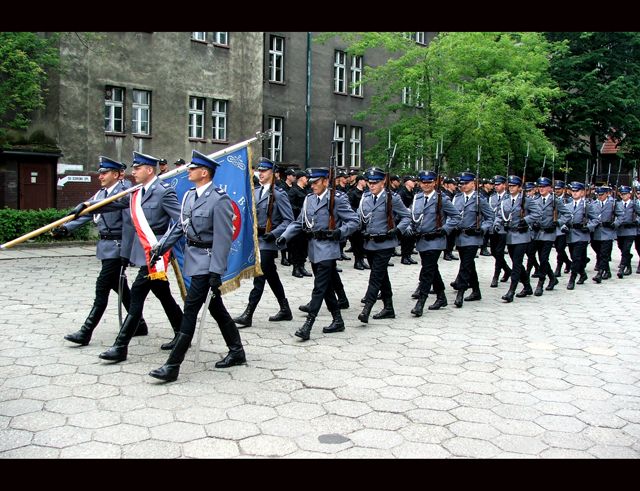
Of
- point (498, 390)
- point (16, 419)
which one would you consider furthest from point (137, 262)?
point (498, 390)

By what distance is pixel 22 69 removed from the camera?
63.6 feet

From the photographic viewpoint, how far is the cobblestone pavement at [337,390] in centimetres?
489

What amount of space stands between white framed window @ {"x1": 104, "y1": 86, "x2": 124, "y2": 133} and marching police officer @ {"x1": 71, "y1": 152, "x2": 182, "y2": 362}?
18355 mm

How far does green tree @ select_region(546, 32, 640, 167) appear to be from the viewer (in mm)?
33938

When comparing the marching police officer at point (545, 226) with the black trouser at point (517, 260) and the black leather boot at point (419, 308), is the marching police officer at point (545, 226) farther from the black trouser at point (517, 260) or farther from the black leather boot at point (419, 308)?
the black leather boot at point (419, 308)

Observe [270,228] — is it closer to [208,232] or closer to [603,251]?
[208,232]

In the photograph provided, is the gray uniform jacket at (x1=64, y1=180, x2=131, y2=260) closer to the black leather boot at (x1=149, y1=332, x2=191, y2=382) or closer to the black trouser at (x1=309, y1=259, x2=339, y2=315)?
the black leather boot at (x1=149, y1=332, x2=191, y2=382)

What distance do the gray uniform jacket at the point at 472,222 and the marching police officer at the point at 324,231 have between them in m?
3.20

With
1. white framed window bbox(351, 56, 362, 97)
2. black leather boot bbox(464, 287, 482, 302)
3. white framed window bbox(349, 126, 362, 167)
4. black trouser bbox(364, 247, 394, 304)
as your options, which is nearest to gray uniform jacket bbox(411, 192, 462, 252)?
black trouser bbox(364, 247, 394, 304)

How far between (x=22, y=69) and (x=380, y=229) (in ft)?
46.5

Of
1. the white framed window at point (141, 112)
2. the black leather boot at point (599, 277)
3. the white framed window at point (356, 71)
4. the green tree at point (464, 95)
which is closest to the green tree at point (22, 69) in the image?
the white framed window at point (141, 112)

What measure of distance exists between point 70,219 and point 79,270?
25.9 feet

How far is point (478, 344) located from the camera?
8320 millimetres
